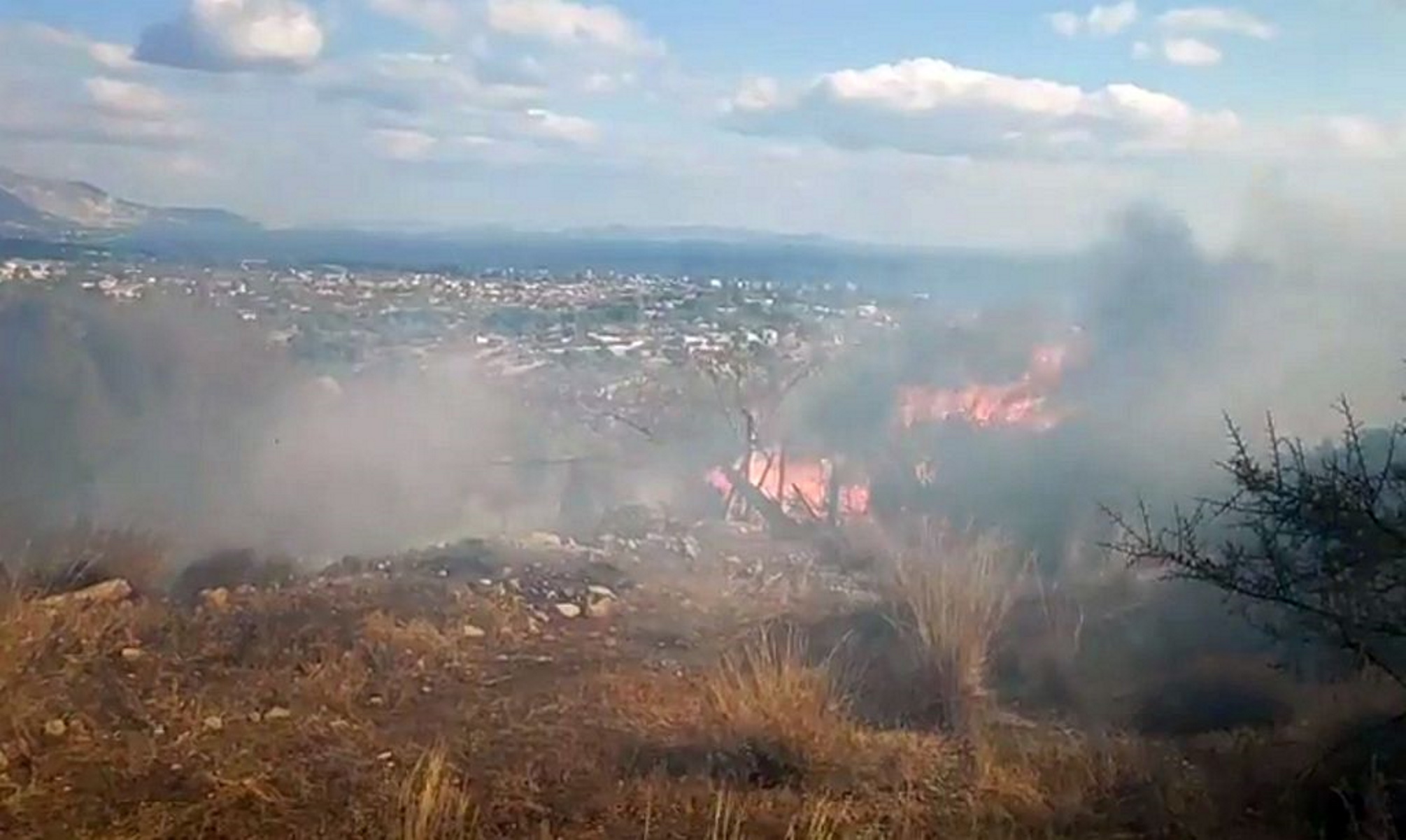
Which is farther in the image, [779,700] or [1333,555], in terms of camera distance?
[779,700]

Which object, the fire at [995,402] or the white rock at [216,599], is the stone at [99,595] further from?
the fire at [995,402]

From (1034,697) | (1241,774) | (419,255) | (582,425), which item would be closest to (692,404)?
(582,425)

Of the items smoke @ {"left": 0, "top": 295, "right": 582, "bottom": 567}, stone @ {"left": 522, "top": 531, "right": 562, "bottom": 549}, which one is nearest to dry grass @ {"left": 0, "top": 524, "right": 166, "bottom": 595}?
smoke @ {"left": 0, "top": 295, "right": 582, "bottom": 567}

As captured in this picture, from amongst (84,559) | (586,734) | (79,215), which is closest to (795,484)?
(84,559)

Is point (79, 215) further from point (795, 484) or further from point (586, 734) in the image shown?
point (586, 734)

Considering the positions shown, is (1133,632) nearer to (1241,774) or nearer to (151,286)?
(1241,774)

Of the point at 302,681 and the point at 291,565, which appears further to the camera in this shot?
the point at 291,565
